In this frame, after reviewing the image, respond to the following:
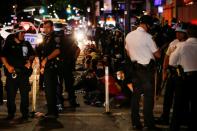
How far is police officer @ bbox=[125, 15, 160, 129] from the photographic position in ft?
28.0

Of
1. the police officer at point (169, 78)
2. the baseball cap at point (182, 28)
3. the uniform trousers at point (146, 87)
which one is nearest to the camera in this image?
the uniform trousers at point (146, 87)

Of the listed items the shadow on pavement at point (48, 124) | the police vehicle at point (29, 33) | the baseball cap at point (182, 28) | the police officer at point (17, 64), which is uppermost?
the baseball cap at point (182, 28)

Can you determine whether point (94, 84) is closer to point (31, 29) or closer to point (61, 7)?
point (31, 29)

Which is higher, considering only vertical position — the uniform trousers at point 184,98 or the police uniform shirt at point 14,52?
the police uniform shirt at point 14,52

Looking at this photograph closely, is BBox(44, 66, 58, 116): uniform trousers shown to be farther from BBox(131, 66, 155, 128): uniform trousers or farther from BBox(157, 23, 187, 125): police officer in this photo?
Result: BBox(157, 23, 187, 125): police officer

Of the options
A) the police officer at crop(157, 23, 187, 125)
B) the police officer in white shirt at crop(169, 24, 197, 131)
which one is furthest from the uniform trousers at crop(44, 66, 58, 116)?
the police officer in white shirt at crop(169, 24, 197, 131)

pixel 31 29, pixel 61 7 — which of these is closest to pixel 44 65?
pixel 31 29

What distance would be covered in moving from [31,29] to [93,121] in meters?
17.7

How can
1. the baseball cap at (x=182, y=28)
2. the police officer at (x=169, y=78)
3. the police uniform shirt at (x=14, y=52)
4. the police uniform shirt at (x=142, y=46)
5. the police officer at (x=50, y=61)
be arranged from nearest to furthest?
the police uniform shirt at (x=142, y=46) → the baseball cap at (x=182, y=28) → the police officer at (x=169, y=78) → the police uniform shirt at (x=14, y=52) → the police officer at (x=50, y=61)

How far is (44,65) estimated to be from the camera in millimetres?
9836

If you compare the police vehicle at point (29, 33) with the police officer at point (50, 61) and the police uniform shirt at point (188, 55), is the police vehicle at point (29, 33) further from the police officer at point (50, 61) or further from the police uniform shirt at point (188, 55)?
the police uniform shirt at point (188, 55)

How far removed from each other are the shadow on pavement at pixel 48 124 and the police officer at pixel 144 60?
177 cm

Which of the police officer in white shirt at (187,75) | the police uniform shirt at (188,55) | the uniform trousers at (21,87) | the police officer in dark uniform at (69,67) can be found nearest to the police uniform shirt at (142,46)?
the police officer in white shirt at (187,75)

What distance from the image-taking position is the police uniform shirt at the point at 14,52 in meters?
9.73
